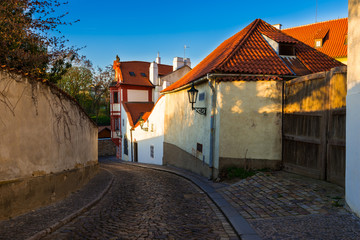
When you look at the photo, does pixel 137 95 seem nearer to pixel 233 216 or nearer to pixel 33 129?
pixel 33 129

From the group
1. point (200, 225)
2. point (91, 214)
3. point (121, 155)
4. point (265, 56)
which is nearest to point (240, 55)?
point (265, 56)

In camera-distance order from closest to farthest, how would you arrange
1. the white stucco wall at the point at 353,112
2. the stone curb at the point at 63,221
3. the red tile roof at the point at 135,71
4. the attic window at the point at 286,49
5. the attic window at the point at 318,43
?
the stone curb at the point at 63,221 → the white stucco wall at the point at 353,112 → the attic window at the point at 286,49 → the attic window at the point at 318,43 → the red tile roof at the point at 135,71

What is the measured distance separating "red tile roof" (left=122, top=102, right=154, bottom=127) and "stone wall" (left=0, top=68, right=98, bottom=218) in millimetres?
19338

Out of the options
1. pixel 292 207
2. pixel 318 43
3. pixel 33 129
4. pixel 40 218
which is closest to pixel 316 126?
pixel 292 207

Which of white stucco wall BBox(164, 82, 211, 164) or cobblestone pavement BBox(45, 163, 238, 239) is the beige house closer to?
white stucco wall BBox(164, 82, 211, 164)

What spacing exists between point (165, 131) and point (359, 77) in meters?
14.7

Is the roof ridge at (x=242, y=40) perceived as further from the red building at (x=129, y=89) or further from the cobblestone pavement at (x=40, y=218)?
the red building at (x=129, y=89)

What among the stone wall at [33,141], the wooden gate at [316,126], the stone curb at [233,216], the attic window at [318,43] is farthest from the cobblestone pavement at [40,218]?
the attic window at [318,43]

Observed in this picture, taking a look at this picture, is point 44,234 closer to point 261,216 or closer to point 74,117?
point 261,216

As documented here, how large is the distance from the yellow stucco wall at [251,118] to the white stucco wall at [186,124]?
1.18m

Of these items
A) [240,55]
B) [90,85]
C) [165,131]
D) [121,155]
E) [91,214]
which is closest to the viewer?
[91,214]

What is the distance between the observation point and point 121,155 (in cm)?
3409

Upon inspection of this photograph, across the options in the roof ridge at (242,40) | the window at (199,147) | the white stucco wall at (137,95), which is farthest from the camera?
the white stucco wall at (137,95)

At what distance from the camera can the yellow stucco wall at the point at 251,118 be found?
32.6 ft
